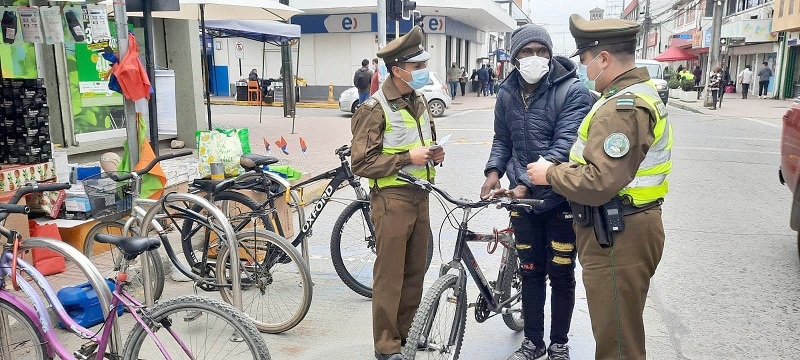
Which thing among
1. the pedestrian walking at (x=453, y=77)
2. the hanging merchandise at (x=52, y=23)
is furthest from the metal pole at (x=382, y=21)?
the pedestrian walking at (x=453, y=77)

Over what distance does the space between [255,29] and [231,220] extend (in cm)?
934

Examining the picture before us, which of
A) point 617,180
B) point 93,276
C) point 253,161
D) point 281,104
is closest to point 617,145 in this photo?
point 617,180

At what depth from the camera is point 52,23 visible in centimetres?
538

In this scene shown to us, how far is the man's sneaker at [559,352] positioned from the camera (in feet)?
11.8

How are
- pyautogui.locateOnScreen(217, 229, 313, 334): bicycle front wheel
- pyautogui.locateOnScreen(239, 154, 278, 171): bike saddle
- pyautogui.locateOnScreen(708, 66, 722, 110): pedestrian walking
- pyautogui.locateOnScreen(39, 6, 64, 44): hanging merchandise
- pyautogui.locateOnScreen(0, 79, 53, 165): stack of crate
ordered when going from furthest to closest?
pyautogui.locateOnScreen(708, 66, 722, 110): pedestrian walking → pyautogui.locateOnScreen(39, 6, 64, 44): hanging merchandise → pyautogui.locateOnScreen(0, 79, 53, 165): stack of crate → pyautogui.locateOnScreen(239, 154, 278, 171): bike saddle → pyautogui.locateOnScreen(217, 229, 313, 334): bicycle front wheel

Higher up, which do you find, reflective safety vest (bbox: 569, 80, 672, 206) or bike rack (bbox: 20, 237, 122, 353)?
reflective safety vest (bbox: 569, 80, 672, 206)

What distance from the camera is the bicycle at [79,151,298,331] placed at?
3904 millimetres

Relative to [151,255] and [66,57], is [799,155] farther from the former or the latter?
[66,57]

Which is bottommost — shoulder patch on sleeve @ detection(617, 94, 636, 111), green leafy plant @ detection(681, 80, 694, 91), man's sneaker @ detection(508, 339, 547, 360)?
man's sneaker @ detection(508, 339, 547, 360)

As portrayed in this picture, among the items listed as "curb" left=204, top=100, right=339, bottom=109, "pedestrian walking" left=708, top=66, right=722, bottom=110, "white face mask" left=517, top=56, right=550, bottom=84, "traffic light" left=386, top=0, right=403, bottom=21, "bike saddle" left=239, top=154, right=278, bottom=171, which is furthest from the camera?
"curb" left=204, top=100, right=339, bottom=109

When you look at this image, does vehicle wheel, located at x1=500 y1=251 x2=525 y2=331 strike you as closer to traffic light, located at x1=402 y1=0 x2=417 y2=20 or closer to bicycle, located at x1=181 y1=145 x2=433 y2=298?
bicycle, located at x1=181 y1=145 x2=433 y2=298

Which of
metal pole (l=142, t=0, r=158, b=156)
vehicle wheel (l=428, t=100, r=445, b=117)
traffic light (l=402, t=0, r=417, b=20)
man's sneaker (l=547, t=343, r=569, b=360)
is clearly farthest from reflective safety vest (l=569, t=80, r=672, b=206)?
vehicle wheel (l=428, t=100, r=445, b=117)

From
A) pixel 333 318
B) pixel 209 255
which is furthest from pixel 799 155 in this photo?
pixel 209 255

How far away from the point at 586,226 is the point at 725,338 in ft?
6.90
